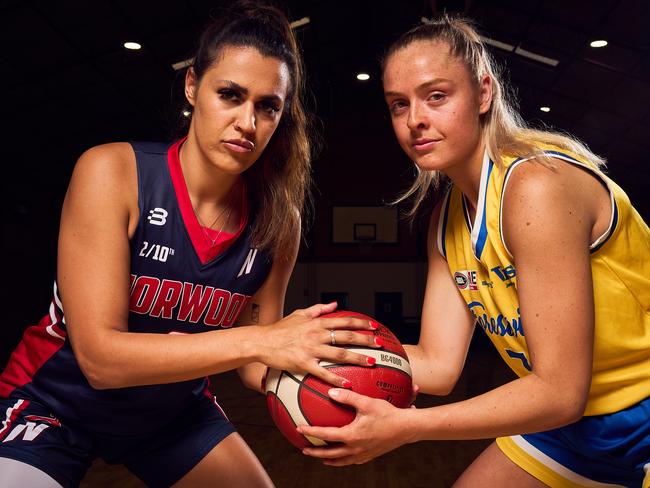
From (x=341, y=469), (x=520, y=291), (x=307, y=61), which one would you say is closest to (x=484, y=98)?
(x=520, y=291)

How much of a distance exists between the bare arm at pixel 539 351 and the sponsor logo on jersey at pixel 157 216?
659 mm

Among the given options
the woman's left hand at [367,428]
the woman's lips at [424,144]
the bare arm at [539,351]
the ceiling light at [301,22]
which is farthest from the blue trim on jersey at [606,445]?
the ceiling light at [301,22]

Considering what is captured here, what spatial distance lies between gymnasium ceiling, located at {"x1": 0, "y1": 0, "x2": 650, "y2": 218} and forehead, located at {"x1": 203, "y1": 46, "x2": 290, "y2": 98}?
10.9 feet

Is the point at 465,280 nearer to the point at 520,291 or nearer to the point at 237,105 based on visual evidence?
the point at 520,291

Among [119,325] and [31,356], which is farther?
[31,356]

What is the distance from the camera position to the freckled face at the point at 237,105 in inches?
59.6

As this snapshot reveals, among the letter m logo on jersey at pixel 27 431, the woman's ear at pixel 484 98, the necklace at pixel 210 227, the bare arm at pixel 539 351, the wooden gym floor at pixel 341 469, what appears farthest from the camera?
the wooden gym floor at pixel 341 469

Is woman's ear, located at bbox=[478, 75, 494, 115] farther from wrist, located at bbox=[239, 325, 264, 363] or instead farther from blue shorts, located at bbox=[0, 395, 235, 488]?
blue shorts, located at bbox=[0, 395, 235, 488]

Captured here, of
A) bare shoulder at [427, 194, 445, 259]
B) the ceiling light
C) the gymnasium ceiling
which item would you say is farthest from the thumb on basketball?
the ceiling light

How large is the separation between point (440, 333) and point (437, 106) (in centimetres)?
68

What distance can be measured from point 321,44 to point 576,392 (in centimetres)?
899

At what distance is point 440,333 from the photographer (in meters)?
1.77

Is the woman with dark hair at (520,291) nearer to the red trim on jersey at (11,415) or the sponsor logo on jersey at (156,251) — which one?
the sponsor logo on jersey at (156,251)

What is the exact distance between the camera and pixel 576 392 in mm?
1198
